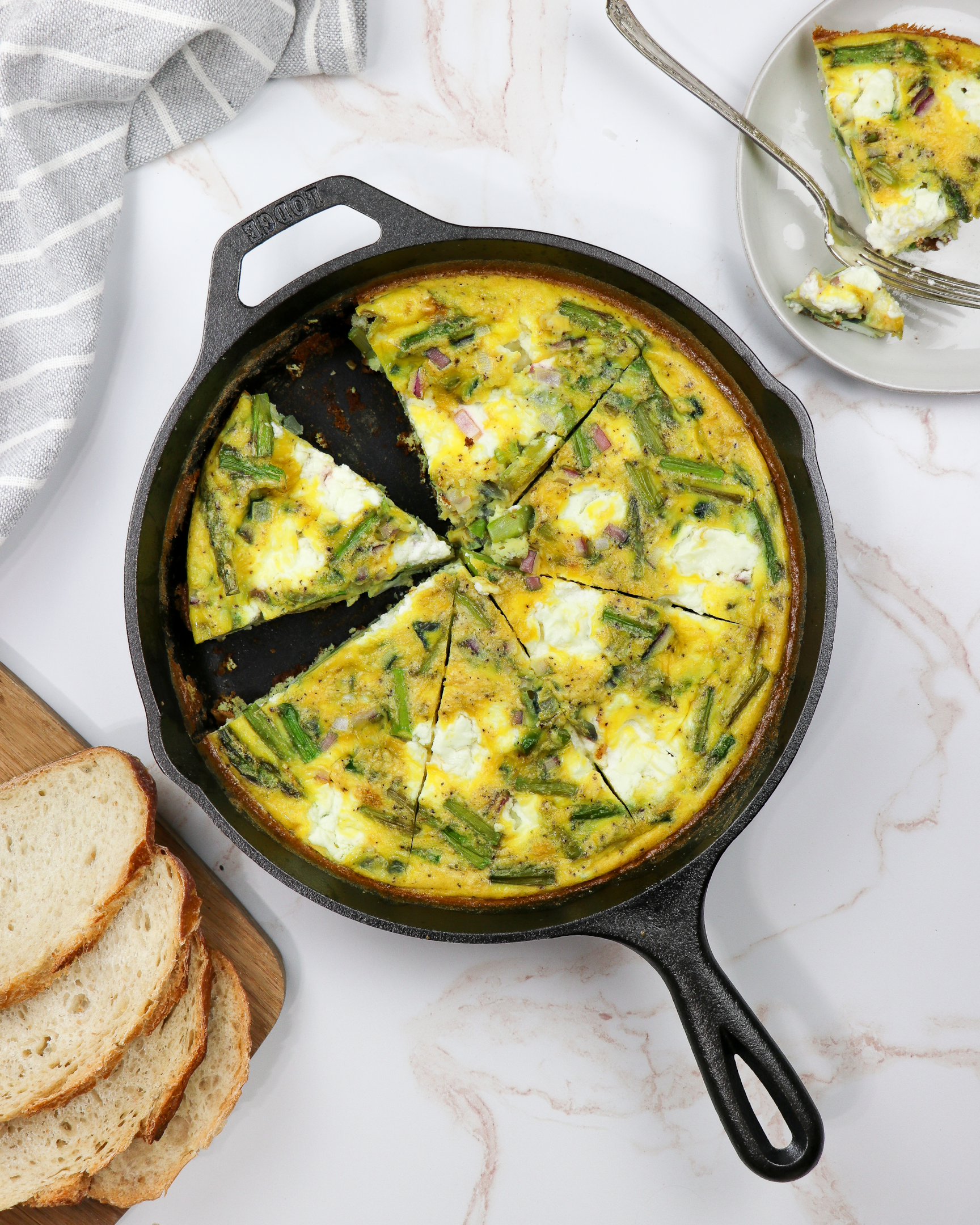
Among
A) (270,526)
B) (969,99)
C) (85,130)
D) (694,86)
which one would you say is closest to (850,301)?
(969,99)

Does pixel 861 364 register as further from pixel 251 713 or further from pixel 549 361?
pixel 251 713

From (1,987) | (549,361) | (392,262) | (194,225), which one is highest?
(194,225)

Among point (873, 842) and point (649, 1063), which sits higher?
point (873, 842)

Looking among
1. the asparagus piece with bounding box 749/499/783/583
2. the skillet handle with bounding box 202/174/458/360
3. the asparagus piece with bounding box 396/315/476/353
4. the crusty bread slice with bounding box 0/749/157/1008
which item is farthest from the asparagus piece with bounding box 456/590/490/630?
the crusty bread slice with bounding box 0/749/157/1008

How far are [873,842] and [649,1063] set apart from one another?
131 centimetres

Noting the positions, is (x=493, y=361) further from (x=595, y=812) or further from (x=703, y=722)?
(x=595, y=812)

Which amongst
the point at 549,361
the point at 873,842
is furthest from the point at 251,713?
the point at 873,842

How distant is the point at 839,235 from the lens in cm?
325

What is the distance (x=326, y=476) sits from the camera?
126 inches

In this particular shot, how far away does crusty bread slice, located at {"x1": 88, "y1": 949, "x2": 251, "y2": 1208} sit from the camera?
10.9 feet

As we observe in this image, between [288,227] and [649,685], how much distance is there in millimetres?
1990

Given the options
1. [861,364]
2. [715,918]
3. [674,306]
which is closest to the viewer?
[674,306]

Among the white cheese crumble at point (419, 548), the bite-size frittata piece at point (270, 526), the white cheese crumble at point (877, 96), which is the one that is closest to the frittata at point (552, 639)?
the bite-size frittata piece at point (270, 526)

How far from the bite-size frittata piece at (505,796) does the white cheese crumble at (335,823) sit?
0.23 metres
